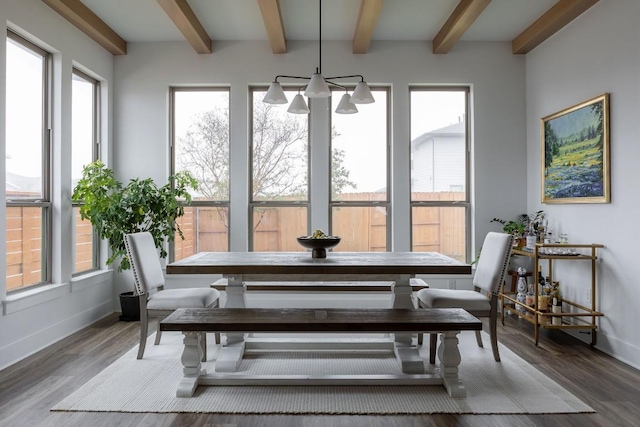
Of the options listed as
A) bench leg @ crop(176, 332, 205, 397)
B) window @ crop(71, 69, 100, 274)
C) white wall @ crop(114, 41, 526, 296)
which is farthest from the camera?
white wall @ crop(114, 41, 526, 296)

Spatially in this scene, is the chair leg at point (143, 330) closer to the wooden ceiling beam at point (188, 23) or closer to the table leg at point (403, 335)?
the table leg at point (403, 335)

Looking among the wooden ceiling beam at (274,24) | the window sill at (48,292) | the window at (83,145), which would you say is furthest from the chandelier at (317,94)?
the window sill at (48,292)

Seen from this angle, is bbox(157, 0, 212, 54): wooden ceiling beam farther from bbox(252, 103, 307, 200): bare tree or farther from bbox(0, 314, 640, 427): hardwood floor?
bbox(0, 314, 640, 427): hardwood floor

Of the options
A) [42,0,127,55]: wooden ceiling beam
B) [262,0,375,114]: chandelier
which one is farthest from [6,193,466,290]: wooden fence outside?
[42,0,127,55]: wooden ceiling beam

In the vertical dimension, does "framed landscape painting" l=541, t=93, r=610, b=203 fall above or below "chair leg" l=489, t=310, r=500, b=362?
above

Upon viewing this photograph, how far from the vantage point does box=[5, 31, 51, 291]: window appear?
3.24 m

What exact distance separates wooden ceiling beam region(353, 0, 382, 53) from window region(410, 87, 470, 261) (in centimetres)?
79

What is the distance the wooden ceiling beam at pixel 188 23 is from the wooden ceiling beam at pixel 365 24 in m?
1.54

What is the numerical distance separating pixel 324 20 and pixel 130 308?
342 cm

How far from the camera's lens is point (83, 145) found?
4.24 metres

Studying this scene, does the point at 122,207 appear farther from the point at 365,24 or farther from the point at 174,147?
the point at 365,24

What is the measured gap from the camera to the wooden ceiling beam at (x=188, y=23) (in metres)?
3.51

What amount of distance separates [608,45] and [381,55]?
2.10 metres

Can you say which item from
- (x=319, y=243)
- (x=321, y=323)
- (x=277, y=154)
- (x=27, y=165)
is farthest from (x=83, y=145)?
(x=321, y=323)
